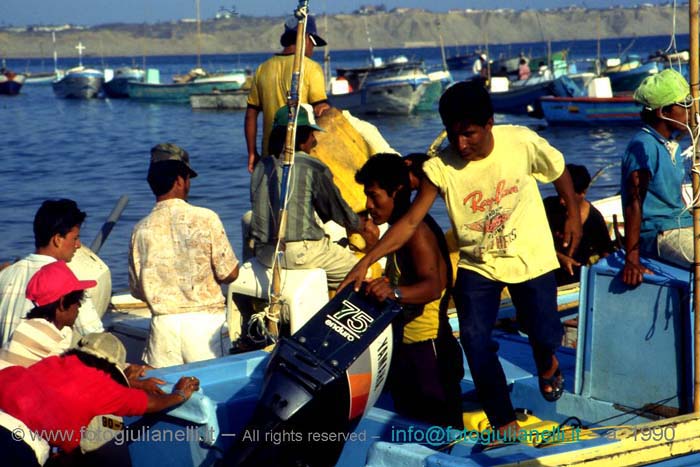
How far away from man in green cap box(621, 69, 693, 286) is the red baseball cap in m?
2.55

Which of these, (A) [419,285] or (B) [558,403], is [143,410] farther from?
(B) [558,403]

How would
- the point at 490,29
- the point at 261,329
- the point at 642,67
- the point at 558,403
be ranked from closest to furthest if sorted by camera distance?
1. the point at 558,403
2. the point at 261,329
3. the point at 642,67
4. the point at 490,29

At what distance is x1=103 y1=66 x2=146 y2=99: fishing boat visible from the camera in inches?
2290

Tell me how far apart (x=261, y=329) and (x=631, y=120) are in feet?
84.7

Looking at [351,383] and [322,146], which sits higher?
[322,146]

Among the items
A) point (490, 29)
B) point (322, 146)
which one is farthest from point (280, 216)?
point (490, 29)

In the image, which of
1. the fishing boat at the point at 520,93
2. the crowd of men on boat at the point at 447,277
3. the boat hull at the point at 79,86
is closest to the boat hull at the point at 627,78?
the fishing boat at the point at 520,93

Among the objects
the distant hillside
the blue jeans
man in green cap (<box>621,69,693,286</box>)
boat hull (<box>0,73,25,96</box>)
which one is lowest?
boat hull (<box>0,73,25,96</box>)

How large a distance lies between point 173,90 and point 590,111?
92.9ft

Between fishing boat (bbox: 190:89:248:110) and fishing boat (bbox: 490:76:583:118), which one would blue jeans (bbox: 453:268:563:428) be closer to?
fishing boat (bbox: 490:76:583:118)

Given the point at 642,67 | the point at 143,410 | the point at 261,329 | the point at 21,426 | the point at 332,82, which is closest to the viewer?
the point at 21,426

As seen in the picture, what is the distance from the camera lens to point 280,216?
236 inches

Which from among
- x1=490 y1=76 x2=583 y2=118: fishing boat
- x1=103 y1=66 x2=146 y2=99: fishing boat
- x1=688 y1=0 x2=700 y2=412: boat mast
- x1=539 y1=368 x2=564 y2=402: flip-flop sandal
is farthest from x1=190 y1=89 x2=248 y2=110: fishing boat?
x1=688 y1=0 x2=700 y2=412: boat mast

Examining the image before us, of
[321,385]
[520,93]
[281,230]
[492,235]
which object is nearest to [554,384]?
[492,235]
